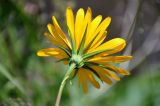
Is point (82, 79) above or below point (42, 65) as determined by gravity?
below

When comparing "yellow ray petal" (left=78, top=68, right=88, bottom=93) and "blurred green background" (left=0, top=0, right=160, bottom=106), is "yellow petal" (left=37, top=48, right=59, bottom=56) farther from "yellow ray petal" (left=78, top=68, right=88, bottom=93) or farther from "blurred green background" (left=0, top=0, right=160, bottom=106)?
"blurred green background" (left=0, top=0, right=160, bottom=106)

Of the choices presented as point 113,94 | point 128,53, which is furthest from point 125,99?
point 128,53

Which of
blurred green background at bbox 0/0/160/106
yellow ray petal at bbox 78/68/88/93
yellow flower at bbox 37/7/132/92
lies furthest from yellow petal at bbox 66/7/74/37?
blurred green background at bbox 0/0/160/106

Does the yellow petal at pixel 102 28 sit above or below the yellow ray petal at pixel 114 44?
above

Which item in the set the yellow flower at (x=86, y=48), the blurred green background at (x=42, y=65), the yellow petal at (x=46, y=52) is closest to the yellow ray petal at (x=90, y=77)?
the yellow flower at (x=86, y=48)

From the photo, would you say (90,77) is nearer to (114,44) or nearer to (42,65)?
(114,44)

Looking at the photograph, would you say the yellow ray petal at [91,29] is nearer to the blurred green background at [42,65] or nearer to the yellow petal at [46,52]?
the yellow petal at [46,52]

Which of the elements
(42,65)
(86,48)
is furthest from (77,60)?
(42,65)

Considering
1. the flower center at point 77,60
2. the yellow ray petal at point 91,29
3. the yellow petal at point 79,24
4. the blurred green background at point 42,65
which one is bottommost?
the flower center at point 77,60
